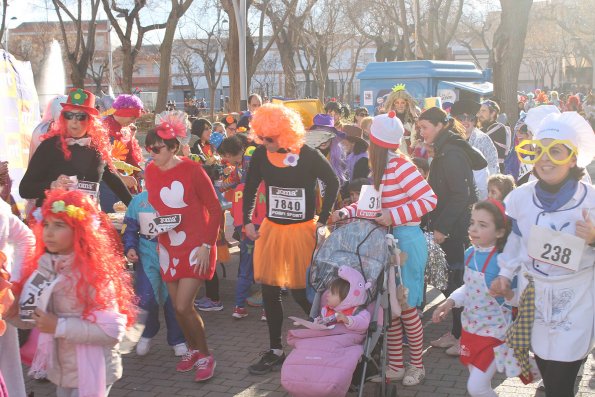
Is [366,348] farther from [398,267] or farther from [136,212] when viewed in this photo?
[136,212]

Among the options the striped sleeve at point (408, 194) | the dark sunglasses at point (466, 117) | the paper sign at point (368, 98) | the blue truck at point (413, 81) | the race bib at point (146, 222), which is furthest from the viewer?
the paper sign at point (368, 98)

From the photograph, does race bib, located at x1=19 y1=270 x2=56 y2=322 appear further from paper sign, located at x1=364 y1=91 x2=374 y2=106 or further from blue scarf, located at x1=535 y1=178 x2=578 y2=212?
paper sign, located at x1=364 y1=91 x2=374 y2=106

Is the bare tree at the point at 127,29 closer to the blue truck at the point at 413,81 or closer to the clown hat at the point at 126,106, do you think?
the blue truck at the point at 413,81

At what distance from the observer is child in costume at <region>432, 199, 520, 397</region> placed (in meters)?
4.39

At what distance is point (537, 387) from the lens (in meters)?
5.44

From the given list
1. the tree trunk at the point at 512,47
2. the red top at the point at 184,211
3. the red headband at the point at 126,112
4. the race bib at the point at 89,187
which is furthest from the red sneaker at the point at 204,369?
the tree trunk at the point at 512,47

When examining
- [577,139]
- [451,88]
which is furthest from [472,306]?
[451,88]

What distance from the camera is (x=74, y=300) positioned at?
12.5 ft

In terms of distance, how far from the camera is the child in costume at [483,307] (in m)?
4.39

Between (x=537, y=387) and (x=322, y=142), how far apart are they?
12.1 feet

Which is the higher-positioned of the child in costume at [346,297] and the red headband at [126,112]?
the red headband at [126,112]

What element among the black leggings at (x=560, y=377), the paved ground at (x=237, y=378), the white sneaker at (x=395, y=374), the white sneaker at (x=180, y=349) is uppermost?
the black leggings at (x=560, y=377)

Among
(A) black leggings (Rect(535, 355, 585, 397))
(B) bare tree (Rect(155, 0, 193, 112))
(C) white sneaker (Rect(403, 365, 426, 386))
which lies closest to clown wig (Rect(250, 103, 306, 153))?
(C) white sneaker (Rect(403, 365, 426, 386))

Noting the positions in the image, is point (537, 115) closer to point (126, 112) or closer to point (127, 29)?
point (126, 112)
